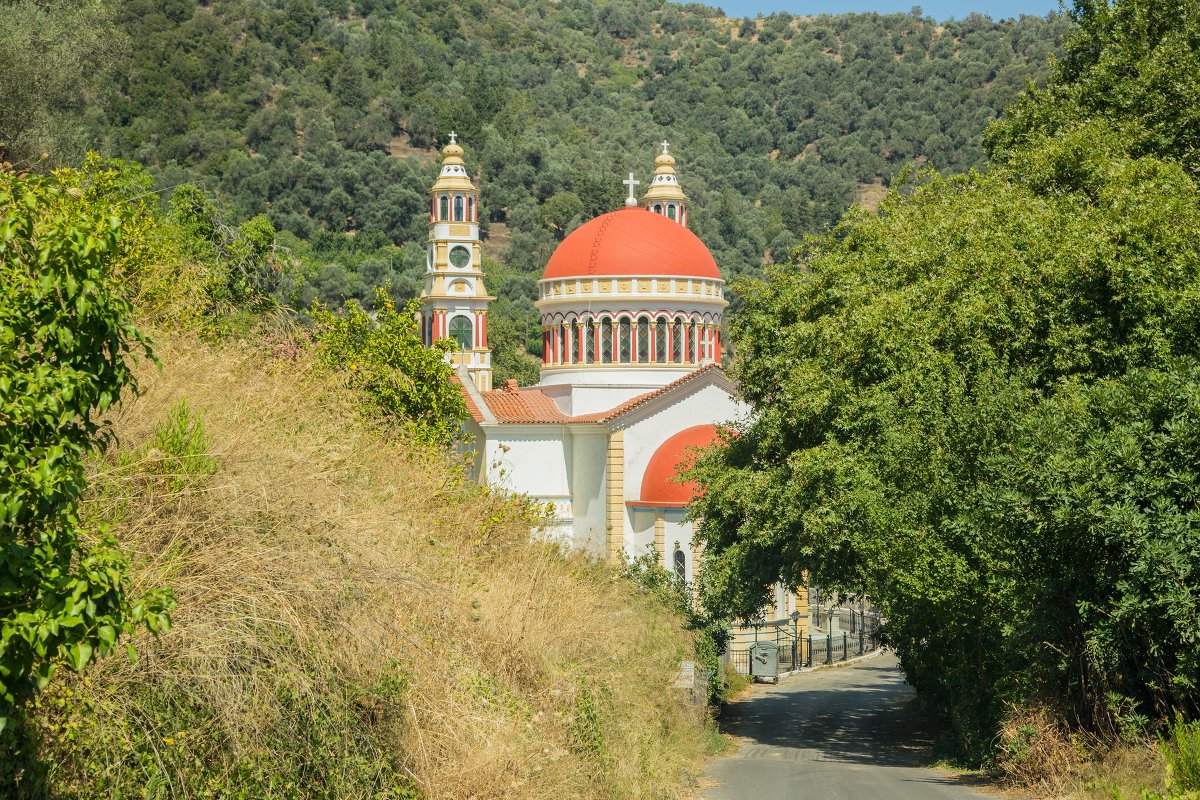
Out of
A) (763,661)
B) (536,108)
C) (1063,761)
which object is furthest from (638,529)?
(536,108)

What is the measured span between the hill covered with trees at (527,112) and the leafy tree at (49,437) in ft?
211

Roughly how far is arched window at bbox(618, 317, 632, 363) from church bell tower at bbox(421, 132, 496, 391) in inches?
240

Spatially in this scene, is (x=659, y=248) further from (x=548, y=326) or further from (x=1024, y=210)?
(x=1024, y=210)

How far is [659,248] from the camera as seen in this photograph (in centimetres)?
4397

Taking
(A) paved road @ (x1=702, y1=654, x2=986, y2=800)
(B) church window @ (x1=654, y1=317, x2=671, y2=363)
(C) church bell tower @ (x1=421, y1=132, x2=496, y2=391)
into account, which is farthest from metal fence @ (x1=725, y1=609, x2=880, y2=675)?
(C) church bell tower @ (x1=421, y1=132, x2=496, y2=391)

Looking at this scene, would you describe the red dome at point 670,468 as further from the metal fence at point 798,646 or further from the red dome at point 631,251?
the red dome at point 631,251

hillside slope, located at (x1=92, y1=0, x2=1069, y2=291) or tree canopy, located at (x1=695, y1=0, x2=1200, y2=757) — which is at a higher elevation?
hillside slope, located at (x1=92, y1=0, x2=1069, y2=291)

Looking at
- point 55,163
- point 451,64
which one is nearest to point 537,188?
point 451,64

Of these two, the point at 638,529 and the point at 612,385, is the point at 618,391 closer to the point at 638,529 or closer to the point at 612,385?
the point at 612,385

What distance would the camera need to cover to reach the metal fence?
40125 millimetres

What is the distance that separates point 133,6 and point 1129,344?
117052mm

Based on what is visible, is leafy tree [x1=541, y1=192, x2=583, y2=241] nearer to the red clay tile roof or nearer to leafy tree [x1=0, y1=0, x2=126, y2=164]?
the red clay tile roof

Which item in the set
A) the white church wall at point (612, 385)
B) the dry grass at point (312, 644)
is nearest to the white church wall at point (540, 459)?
the white church wall at point (612, 385)

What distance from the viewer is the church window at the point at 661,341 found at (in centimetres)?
4394
